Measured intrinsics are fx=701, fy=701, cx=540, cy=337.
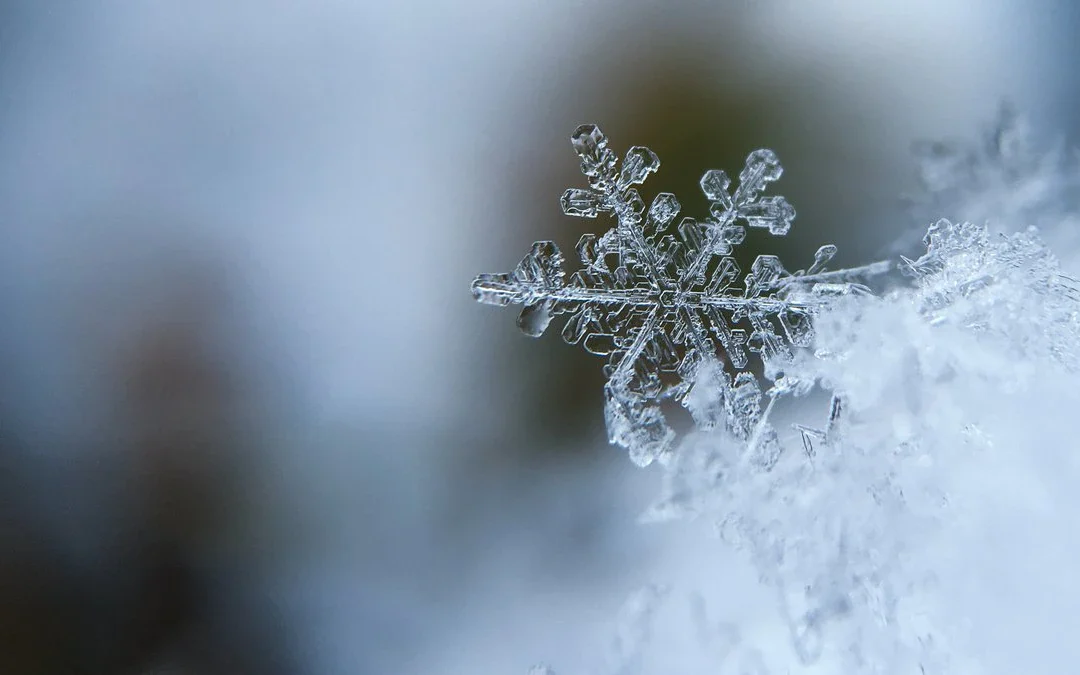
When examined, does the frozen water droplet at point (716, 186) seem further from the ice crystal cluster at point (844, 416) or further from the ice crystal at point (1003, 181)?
the ice crystal at point (1003, 181)

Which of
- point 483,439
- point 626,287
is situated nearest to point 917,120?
point 626,287

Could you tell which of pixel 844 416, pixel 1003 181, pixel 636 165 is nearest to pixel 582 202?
pixel 636 165

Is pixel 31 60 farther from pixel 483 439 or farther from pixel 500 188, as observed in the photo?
pixel 483 439

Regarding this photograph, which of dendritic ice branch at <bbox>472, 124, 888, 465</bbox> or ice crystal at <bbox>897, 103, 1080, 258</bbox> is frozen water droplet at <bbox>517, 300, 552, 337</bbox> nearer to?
dendritic ice branch at <bbox>472, 124, 888, 465</bbox>

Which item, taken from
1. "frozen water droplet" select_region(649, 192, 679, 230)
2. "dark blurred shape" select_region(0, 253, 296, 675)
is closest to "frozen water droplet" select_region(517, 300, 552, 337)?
"frozen water droplet" select_region(649, 192, 679, 230)

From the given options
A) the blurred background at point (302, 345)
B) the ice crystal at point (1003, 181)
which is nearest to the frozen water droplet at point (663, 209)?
the blurred background at point (302, 345)

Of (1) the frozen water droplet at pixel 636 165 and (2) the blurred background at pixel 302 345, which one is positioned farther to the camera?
(2) the blurred background at pixel 302 345
